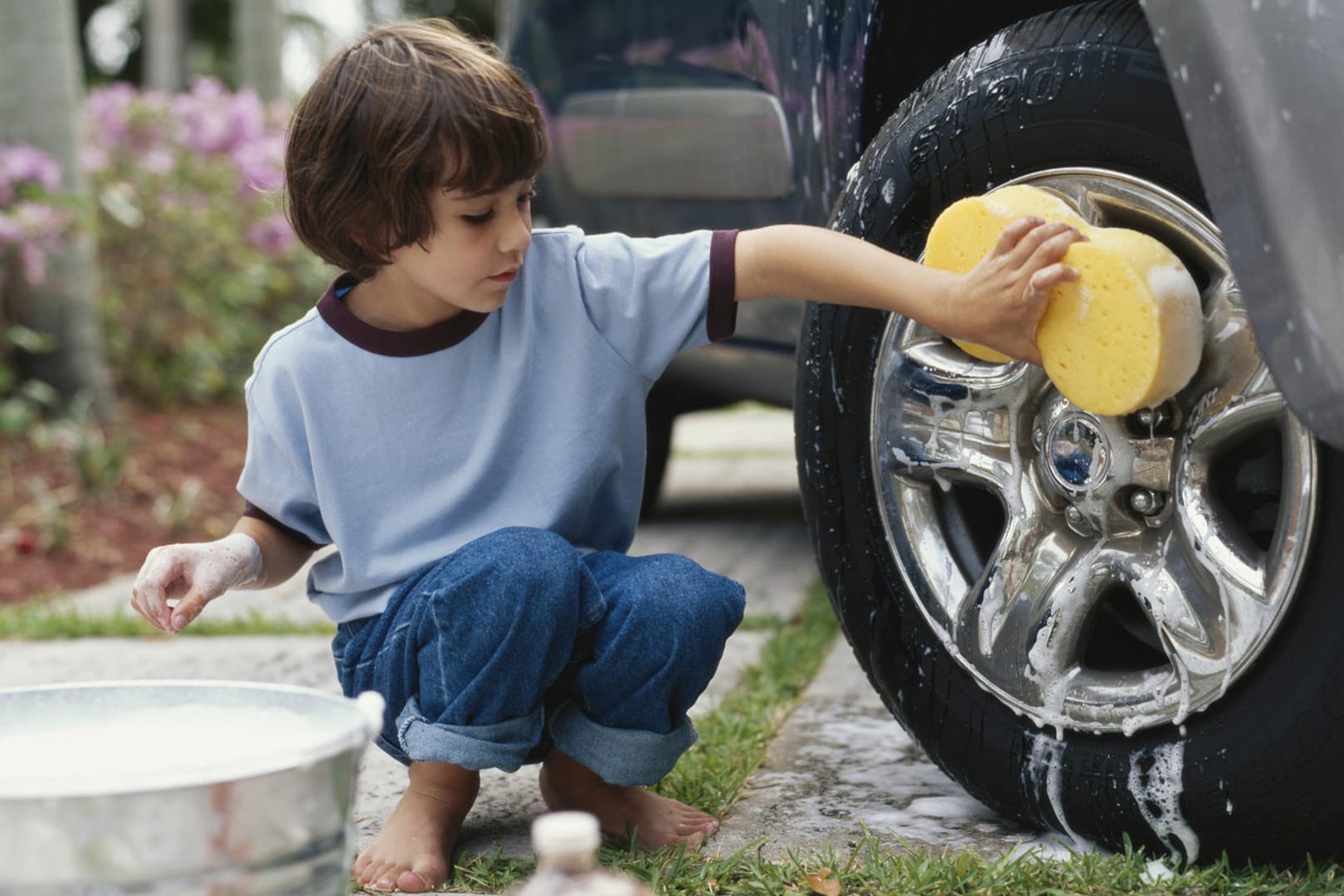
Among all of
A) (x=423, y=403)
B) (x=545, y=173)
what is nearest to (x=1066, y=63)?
(x=423, y=403)

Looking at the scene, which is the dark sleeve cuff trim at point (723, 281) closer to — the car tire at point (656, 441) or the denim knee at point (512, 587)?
the denim knee at point (512, 587)

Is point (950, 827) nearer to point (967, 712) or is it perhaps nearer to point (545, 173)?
point (967, 712)

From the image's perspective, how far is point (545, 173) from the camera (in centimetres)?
344

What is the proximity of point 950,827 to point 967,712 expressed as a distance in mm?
159

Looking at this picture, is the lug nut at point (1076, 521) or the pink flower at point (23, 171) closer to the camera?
the lug nut at point (1076, 521)

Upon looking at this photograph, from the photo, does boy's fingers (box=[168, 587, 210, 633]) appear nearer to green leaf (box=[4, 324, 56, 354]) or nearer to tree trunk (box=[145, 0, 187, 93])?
green leaf (box=[4, 324, 56, 354])

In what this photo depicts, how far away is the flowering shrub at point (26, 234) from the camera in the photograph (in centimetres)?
488

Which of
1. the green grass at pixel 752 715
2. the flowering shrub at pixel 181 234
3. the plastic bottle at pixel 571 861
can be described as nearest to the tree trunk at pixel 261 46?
the flowering shrub at pixel 181 234

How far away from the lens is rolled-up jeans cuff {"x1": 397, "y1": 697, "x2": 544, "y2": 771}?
1.80 m

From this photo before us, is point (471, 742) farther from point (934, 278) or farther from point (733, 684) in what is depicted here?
point (733, 684)

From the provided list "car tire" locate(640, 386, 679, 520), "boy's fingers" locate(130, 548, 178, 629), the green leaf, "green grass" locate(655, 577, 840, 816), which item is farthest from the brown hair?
the green leaf

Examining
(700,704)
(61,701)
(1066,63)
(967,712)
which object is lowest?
(700,704)

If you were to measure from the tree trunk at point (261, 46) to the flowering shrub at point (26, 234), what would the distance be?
456cm

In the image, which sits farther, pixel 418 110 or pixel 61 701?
pixel 418 110
